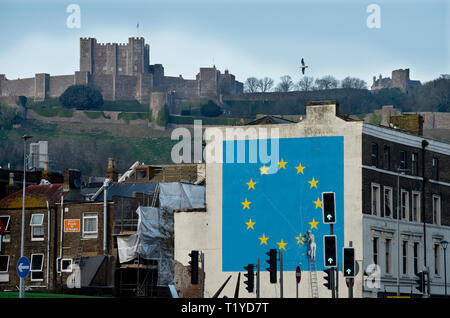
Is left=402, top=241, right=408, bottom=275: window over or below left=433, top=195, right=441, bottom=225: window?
below

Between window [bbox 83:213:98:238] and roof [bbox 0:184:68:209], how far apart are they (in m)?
5.17

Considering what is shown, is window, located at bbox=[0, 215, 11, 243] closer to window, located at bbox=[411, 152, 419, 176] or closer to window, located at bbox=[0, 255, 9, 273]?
window, located at bbox=[0, 255, 9, 273]

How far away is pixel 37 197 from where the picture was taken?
263 ft

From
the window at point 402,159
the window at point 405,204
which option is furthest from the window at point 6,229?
the window at point 402,159

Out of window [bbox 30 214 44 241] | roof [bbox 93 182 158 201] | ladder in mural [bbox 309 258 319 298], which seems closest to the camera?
ladder in mural [bbox 309 258 319 298]

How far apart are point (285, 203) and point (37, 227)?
85.4 ft

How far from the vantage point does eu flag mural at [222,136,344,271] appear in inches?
2447

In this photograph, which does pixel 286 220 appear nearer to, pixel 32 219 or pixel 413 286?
pixel 413 286

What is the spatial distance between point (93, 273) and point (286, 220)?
61.3 feet

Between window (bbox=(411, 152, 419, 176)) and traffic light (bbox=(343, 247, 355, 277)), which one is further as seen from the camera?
window (bbox=(411, 152, 419, 176))

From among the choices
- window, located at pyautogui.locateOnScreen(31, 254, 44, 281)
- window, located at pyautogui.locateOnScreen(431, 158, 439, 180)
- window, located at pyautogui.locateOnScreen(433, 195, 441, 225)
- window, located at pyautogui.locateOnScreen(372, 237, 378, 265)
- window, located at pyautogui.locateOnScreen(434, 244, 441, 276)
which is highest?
window, located at pyautogui.locateOnScreen(431, 158, 439, 180)

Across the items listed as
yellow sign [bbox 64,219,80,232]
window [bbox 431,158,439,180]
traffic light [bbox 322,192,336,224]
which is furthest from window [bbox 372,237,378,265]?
traffic light [bbox 322,192,336,224]

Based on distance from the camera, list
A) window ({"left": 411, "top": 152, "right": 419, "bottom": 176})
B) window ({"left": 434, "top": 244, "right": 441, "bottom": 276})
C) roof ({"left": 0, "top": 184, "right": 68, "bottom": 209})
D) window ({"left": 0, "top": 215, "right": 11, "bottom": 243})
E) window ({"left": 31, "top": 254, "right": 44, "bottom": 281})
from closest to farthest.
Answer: window ({"left": 411, "top": 152, "right": 419, "bottom": 176}), window ({"left": 434, "top": 244, "right": 441, "bottom": 276}), window ({"left": 31, "top": 254, "right": 44, "bottom": 281}), window ({"left": 0, "top": 215, "right": 11, "bottom": 243}), roof ({"left": 0, "top": 184, "right": 68, "bottom": 209})
